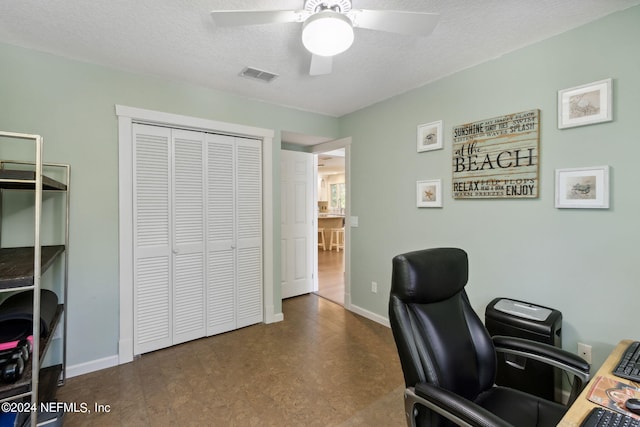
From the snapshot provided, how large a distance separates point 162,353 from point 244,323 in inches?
31.5

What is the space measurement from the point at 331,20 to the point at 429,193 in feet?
6.11

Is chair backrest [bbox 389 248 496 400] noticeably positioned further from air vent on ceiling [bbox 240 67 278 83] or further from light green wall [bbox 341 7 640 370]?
air vent on ceiling [bbox 240 67 278 83]

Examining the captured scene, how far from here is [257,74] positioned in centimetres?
252

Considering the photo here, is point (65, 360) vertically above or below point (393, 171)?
below

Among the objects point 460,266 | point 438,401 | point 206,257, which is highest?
point 460,266

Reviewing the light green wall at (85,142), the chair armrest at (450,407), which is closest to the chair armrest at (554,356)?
the chair armrest at (450,407)

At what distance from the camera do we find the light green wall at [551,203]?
1716mm

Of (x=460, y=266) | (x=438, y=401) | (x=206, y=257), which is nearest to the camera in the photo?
(x=438, y=401)

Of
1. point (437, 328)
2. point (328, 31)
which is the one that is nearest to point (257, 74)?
point (328, 31)

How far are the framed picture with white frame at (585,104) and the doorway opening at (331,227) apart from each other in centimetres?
210

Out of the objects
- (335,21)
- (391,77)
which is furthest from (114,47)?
(391,77)

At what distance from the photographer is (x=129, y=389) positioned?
2.12m

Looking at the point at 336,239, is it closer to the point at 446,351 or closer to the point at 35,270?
the point at 446,351

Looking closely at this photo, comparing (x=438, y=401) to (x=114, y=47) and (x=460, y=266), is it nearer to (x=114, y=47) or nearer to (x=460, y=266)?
(x=460, y=266)
